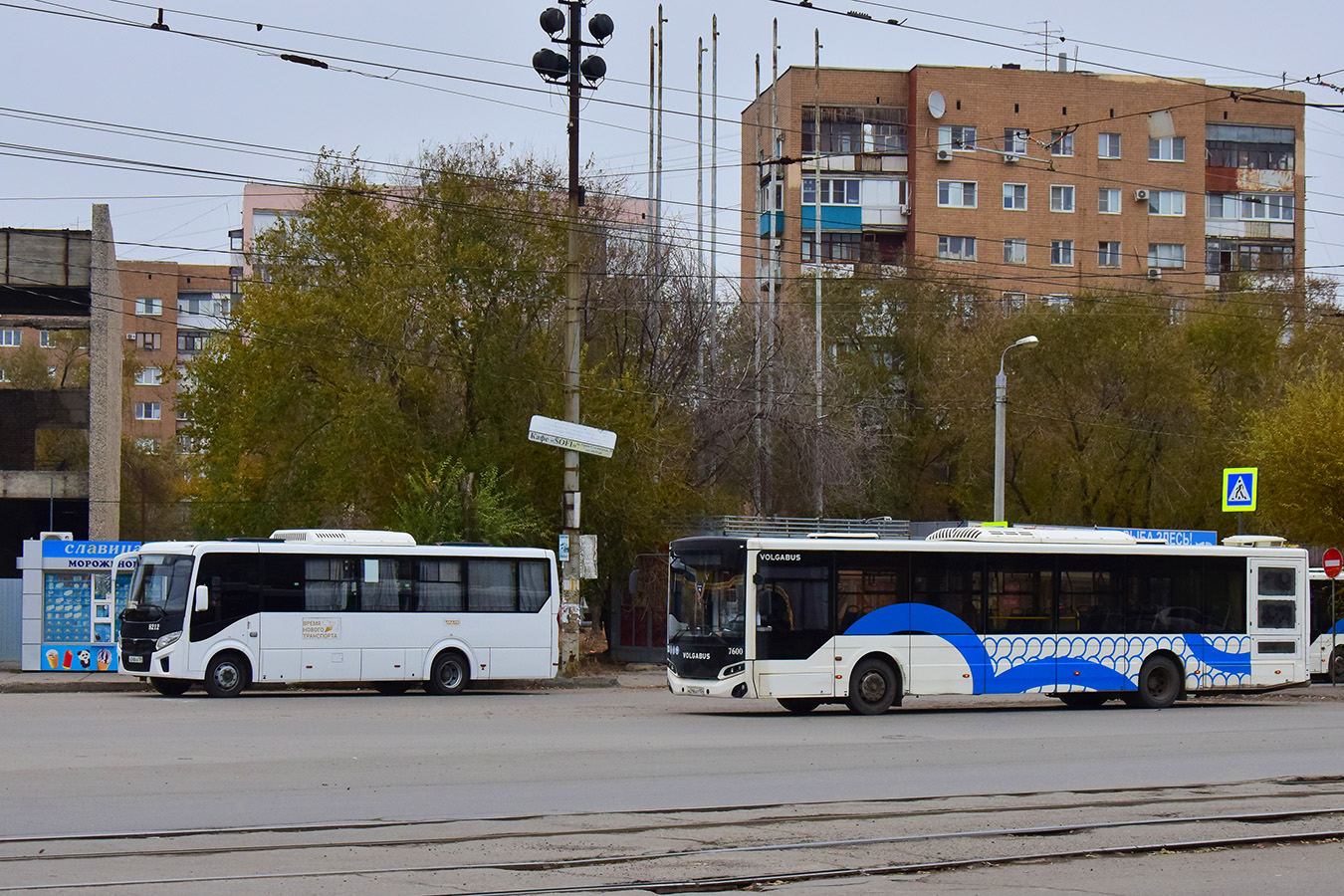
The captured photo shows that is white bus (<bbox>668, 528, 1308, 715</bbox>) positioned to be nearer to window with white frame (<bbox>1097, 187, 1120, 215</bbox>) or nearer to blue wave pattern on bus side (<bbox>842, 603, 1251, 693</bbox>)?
blue wave pattern on bus side (<bbox>842, 603, 1251, 693</bbox>)

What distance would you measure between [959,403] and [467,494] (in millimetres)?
21886

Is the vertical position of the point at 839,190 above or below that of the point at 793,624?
above

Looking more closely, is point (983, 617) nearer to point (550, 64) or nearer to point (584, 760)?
point (584, 760)

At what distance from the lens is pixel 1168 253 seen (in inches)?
2904

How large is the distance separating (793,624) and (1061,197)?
54.1 m

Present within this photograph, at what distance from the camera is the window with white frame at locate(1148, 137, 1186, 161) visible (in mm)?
73062

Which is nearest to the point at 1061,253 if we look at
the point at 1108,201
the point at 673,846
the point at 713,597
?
the point at 1108,201

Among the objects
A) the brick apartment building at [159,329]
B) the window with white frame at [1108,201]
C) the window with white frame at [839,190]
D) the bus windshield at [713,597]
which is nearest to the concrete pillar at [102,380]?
the bus windshield at [713,597]

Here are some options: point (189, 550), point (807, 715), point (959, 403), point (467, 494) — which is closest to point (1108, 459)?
point (959, 403)

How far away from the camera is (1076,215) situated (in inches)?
2852

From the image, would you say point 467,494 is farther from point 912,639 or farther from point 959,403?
point 959,403

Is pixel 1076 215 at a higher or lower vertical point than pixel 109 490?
higher

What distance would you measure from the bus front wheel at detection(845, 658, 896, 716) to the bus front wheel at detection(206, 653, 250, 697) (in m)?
10.2

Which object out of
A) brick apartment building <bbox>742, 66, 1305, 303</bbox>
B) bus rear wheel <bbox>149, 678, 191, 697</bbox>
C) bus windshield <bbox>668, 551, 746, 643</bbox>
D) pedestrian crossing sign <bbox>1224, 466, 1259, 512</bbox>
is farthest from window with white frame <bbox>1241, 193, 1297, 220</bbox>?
bus rear wheel <bbox>149, 678, 191, 697</bbox>
